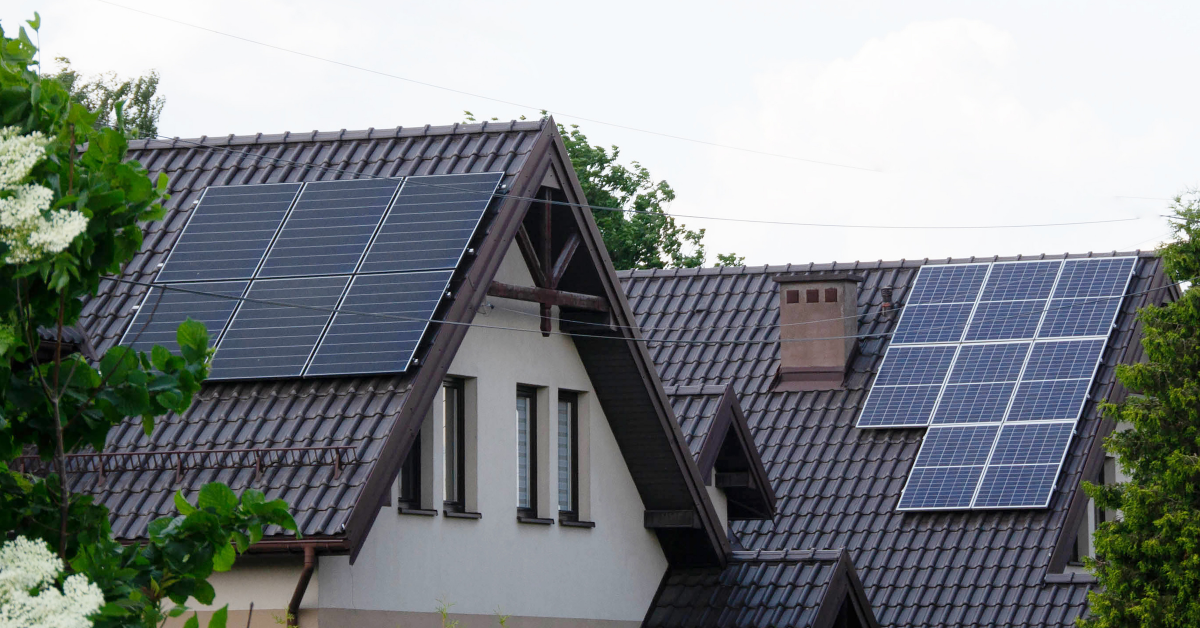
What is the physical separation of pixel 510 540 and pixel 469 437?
3.50 ft

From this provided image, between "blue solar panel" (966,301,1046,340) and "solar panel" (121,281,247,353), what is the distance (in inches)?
470

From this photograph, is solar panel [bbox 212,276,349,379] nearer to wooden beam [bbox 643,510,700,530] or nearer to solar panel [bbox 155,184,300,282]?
solar panel [bbox 155,184,300,282]

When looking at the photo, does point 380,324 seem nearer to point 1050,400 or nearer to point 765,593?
point 765,593

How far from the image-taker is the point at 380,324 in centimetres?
1494

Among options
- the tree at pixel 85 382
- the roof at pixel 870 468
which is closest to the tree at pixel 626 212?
the roof at pixel 870 468

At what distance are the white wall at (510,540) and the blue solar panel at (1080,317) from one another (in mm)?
7349

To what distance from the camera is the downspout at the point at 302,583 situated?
13406mm

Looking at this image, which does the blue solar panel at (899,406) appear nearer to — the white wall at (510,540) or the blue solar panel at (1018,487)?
the blue solar panel at (1018,487)

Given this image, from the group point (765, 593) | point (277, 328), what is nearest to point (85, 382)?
point (277, 328)

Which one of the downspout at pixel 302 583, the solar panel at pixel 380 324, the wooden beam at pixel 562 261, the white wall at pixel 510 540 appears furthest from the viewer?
the wooden beam at pixel 562 261

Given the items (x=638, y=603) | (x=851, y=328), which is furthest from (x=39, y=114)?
(x=851, y=328)

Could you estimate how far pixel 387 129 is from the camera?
17.4m

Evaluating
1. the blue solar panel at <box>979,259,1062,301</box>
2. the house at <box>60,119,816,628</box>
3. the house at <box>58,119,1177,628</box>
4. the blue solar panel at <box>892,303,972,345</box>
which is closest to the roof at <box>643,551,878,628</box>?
the house at <box>58,119,1177,628</box>

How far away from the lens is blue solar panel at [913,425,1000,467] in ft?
74.1
